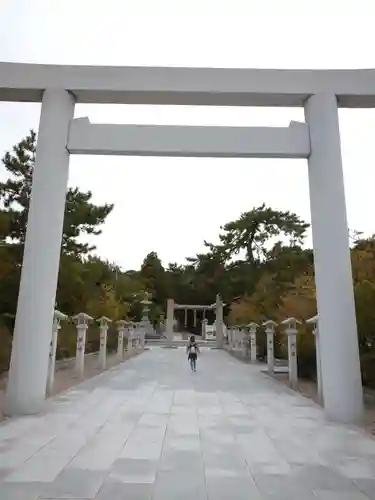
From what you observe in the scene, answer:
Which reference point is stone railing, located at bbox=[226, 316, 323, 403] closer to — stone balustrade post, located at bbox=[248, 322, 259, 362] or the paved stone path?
stone balustrade post, located at bbox=[248, 322, 259, 362]

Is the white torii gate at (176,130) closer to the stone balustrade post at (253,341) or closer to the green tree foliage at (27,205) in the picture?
the green tree foliage at (27,205)

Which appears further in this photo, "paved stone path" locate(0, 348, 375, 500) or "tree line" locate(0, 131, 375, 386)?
"tree line" locate(0, 131, 375, 386)

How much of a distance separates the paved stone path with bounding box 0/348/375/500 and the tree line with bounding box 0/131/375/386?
3.83 meters

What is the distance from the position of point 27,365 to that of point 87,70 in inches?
189

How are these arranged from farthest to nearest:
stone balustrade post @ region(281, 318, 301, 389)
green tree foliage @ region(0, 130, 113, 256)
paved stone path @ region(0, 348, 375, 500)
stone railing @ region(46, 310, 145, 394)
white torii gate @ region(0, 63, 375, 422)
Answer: green tree foliage @ region(0, 130, 113, 256) → stone balustrade post @ region(281, 318, 301, 389) → stone railing @ region(46, 310, 145, 394) → white torii gate @ region(0, 63, 375, 422) → paved stone path @ region(0, 348, 375, 500)

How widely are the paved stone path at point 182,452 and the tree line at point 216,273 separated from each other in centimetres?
383

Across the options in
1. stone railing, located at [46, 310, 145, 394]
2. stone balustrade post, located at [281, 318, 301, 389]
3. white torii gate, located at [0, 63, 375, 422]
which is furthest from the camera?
stone balustrade post, located at [281, 318, 301, 389]

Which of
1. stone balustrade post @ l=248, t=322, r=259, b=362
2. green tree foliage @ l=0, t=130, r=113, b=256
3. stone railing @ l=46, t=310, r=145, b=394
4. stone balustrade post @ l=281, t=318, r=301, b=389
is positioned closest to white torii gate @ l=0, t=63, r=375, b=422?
stone railing @ l=46, t=310, r=145, b=394

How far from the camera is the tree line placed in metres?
11.8

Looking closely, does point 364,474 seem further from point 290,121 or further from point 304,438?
point 290,121

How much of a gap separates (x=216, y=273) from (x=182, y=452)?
108 feet

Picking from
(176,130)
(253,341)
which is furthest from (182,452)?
(253,341)

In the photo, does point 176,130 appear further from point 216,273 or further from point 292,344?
point 216,273

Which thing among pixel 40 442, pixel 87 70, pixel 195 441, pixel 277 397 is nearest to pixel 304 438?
pixel 195 441
